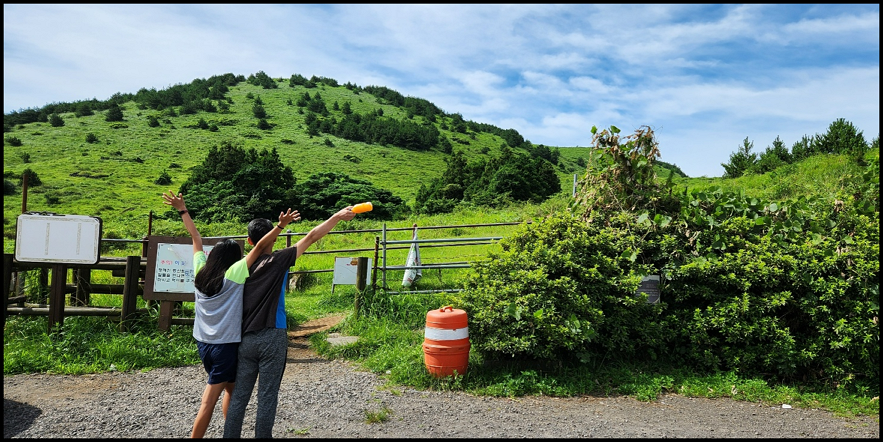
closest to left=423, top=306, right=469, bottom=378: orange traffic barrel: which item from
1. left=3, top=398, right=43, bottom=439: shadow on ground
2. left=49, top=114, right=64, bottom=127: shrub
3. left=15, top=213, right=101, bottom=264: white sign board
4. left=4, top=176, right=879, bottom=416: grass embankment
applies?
left=4, top=176, right=879, bottom=416: grass embankment

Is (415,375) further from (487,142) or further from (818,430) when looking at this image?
(487,142)

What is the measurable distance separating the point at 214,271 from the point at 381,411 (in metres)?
1.90

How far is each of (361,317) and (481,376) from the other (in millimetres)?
2644

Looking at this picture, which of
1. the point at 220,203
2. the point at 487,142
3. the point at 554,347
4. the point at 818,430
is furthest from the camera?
the point at 487,142

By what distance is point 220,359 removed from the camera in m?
3.37

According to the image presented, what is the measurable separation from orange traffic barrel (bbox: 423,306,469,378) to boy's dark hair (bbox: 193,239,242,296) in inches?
93.7

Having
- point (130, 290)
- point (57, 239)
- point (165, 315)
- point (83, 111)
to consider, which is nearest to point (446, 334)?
point (165, 315)

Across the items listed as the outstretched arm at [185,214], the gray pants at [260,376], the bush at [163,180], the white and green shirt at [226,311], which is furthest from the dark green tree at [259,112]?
the gray pants at [260,376]

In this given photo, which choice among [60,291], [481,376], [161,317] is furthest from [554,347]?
[60,291]

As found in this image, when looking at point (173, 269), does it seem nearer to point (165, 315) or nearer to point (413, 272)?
point (165, 315)

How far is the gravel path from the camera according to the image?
4129 millimetres

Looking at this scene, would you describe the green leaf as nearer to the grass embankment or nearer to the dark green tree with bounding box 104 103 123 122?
the grass embankment

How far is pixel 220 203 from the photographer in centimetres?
3600

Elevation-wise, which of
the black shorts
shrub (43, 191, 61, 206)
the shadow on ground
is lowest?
shrub (43, 191, 61, 206)
